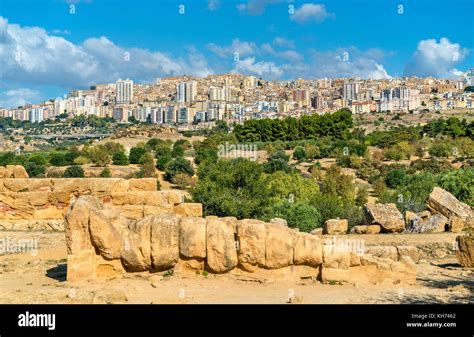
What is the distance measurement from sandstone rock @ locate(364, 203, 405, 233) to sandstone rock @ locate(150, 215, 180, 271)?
12244 millimetres

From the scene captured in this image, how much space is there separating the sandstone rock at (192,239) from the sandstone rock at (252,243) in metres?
0.82

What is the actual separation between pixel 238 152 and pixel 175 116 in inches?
3813

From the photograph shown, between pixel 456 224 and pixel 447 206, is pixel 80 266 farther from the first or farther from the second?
pixel 447 206

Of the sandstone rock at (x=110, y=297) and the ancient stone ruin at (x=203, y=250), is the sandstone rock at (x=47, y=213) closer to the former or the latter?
the ancient stone ruin at (x=203, y=250)

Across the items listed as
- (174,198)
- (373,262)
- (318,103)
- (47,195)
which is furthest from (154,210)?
(318,103)

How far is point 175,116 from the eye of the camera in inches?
6152

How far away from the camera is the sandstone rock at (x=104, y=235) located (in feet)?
43.5

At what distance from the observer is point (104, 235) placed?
1327 centimetres

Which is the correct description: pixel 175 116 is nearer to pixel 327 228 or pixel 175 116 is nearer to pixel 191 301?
pixel 327 228

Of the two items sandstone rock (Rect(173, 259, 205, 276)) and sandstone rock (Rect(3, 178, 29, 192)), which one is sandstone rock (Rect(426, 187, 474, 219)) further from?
sandstone rock (Rect(3, 178, 29, 192))

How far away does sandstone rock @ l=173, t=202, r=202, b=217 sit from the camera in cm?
1819

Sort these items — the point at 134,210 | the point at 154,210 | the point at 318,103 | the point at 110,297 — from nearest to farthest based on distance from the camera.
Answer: the point at 110,297
the point at 154,210
the point at 134,210
the point at 318,103

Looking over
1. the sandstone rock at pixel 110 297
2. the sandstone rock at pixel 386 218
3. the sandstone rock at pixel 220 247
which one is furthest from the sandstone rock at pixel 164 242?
the sandstone rock at pixel 386 218

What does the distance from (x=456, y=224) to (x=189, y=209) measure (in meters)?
11.2
